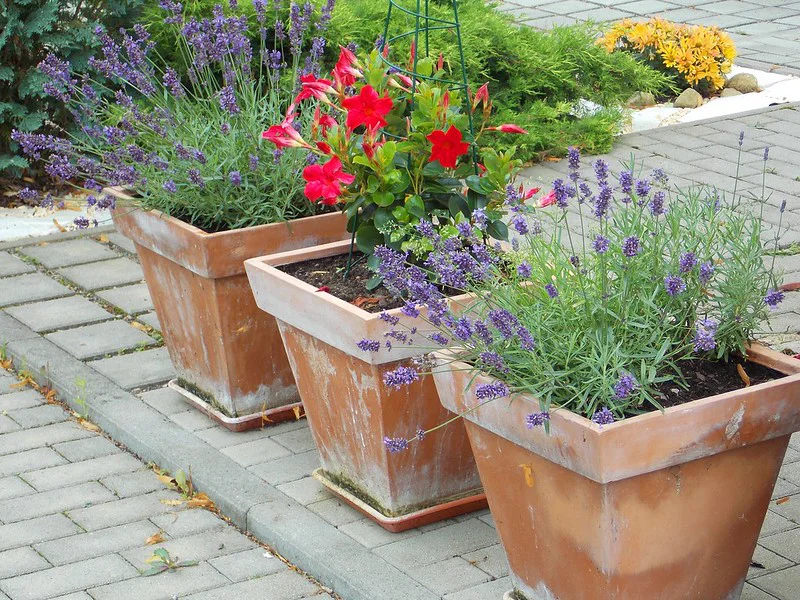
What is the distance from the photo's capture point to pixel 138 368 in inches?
181

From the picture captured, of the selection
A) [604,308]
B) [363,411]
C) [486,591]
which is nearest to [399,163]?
[363,411]

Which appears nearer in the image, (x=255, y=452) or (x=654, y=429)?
(x=654, y=429)

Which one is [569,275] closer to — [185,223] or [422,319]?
[422,319]

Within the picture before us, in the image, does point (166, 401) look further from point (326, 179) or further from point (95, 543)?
point (326, 179)

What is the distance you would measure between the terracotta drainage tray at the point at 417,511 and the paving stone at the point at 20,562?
2.81 feet

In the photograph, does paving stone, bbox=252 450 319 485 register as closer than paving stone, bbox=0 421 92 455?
Yes

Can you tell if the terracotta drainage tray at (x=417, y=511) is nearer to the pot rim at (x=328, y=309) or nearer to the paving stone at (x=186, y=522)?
the paving stone at (x=186, y=522)

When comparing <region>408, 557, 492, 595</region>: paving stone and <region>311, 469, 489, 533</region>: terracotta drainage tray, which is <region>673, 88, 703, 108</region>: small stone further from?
<region>408, 557, 492, 595</region>: paving stone

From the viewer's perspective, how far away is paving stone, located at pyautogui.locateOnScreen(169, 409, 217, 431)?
4121 mm

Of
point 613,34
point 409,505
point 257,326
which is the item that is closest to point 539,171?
point 613,34

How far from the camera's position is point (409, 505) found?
3.42 meters

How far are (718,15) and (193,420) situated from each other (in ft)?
25.3

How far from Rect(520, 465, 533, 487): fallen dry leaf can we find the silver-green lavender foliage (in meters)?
0.19

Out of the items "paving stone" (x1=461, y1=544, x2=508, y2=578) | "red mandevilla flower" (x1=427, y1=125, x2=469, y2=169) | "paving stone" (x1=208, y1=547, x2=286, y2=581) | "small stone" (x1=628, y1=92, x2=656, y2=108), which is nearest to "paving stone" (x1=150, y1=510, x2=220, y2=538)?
"paving stone" (x1=208, y1=547, x2=286, y2=581)
